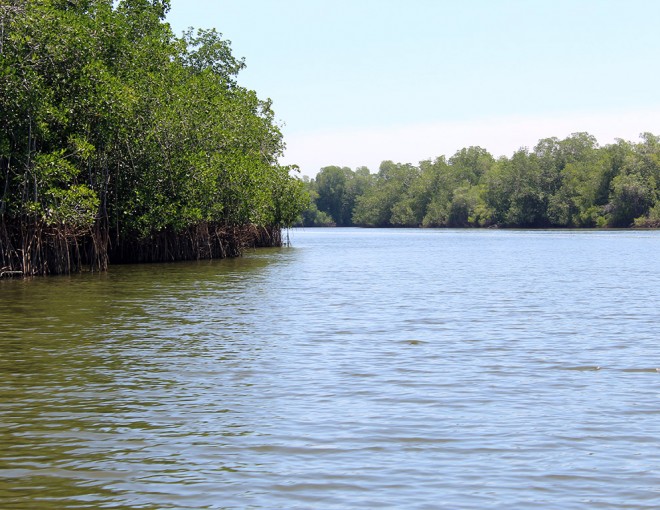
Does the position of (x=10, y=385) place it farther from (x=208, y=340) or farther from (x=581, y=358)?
(x=581, y=358)

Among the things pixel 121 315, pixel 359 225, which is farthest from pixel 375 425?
pixel 359 225

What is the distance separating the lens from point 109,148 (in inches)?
1267

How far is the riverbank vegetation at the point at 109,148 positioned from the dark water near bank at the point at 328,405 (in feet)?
25.2

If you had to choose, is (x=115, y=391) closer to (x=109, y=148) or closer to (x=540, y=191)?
(x=109, y=148)

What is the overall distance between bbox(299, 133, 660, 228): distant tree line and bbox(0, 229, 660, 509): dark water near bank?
89.0m

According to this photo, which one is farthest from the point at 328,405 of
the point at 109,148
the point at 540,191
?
the point at 540,191

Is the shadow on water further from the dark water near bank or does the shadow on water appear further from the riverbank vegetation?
the riverbank vegetation

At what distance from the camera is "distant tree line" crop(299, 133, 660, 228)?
392 ft

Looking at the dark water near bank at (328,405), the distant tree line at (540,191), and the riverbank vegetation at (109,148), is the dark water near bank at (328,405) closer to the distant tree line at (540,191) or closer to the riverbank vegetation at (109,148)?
the riverbank vegetation at (109,148)

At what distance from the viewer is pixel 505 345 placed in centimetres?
1455

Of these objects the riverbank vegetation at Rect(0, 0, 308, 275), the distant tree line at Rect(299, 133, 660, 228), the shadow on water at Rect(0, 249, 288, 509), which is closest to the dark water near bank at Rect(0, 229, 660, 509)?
the shadow on water at Rect(0, 249, 288, 509)

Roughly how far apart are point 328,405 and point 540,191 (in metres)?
129

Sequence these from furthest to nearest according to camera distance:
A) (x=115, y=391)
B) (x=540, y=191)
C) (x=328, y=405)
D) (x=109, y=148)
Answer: (x=540, y=191)
(x=109, y=148)
(x=115, y=391)
(x=328, y=405)

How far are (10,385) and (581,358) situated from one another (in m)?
7.92
